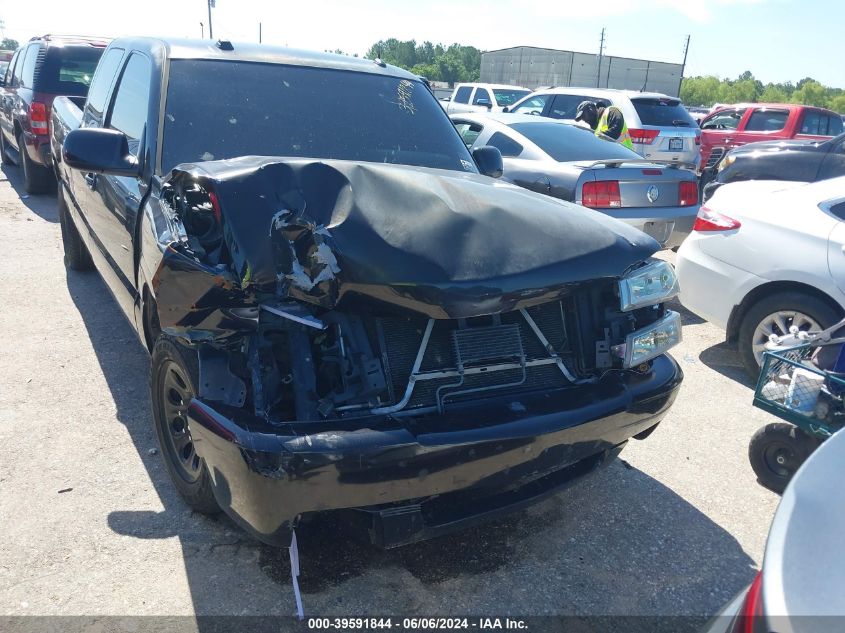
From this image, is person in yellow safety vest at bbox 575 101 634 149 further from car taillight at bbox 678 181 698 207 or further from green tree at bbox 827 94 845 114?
green tree at bbox 827 94 845 114

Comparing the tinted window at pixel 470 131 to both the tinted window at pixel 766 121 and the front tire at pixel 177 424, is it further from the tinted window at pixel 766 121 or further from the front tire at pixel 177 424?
the tinted window at pixel 766 121

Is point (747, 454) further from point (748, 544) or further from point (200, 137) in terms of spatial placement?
point (200, 137)

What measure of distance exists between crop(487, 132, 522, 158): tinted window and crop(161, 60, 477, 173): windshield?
3.20m

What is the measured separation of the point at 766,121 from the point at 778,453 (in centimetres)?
1296

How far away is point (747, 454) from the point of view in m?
3.76

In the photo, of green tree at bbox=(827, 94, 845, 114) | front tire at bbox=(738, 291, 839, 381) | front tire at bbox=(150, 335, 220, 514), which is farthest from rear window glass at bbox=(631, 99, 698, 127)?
green tree at bbox=(827, 94, 845, 114)

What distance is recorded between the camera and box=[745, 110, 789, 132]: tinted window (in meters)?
14.0

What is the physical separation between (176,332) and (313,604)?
1104mm

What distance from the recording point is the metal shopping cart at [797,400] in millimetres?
3178

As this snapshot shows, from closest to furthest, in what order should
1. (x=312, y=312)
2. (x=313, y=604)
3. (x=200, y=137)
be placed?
1. (x=312, y=312)
2. (x=313, y=604)
3. (x=200, y=137)

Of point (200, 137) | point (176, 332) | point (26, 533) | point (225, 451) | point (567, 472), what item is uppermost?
point (200, 137)

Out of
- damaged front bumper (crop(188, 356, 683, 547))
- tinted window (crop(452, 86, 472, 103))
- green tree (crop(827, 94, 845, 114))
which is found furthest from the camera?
green tree (crop(827, 94, 845, 114))

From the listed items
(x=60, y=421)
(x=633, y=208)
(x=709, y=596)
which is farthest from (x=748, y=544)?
(x=633, y=208)

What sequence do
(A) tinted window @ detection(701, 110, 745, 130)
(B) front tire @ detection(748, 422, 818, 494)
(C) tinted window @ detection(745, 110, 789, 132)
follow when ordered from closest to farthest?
(B) front tire @ detection(748, 422, 818, 494), (C) tinted window @ detection(745, 110, 789, 132), (A) tinted window @ detection(701, 110, 745, 130)
